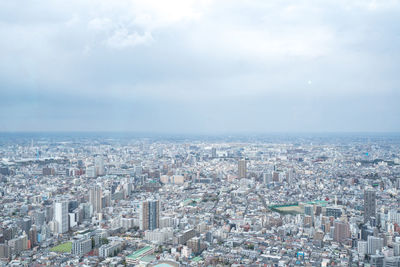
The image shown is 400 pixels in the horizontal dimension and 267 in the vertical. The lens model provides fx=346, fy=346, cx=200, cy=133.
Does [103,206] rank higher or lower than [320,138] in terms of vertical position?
lower

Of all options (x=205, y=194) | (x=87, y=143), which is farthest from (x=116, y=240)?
(x=87, y=143)

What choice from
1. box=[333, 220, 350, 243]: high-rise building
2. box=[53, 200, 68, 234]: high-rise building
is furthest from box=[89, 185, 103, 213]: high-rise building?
box=[333, 220, 350, 243]: high-rise building

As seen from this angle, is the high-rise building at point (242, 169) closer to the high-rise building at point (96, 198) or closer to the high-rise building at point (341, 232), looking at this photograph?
the high-rise building at point (96, 198)

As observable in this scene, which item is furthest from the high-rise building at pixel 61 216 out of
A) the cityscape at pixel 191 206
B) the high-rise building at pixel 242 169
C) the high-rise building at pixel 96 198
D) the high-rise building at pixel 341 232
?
the high-rise building at pixel 242 169

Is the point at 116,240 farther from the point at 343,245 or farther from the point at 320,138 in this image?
the point at 320,138

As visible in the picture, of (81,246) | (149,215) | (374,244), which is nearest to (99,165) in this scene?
(149,215)

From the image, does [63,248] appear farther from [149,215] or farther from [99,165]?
[99,165]
